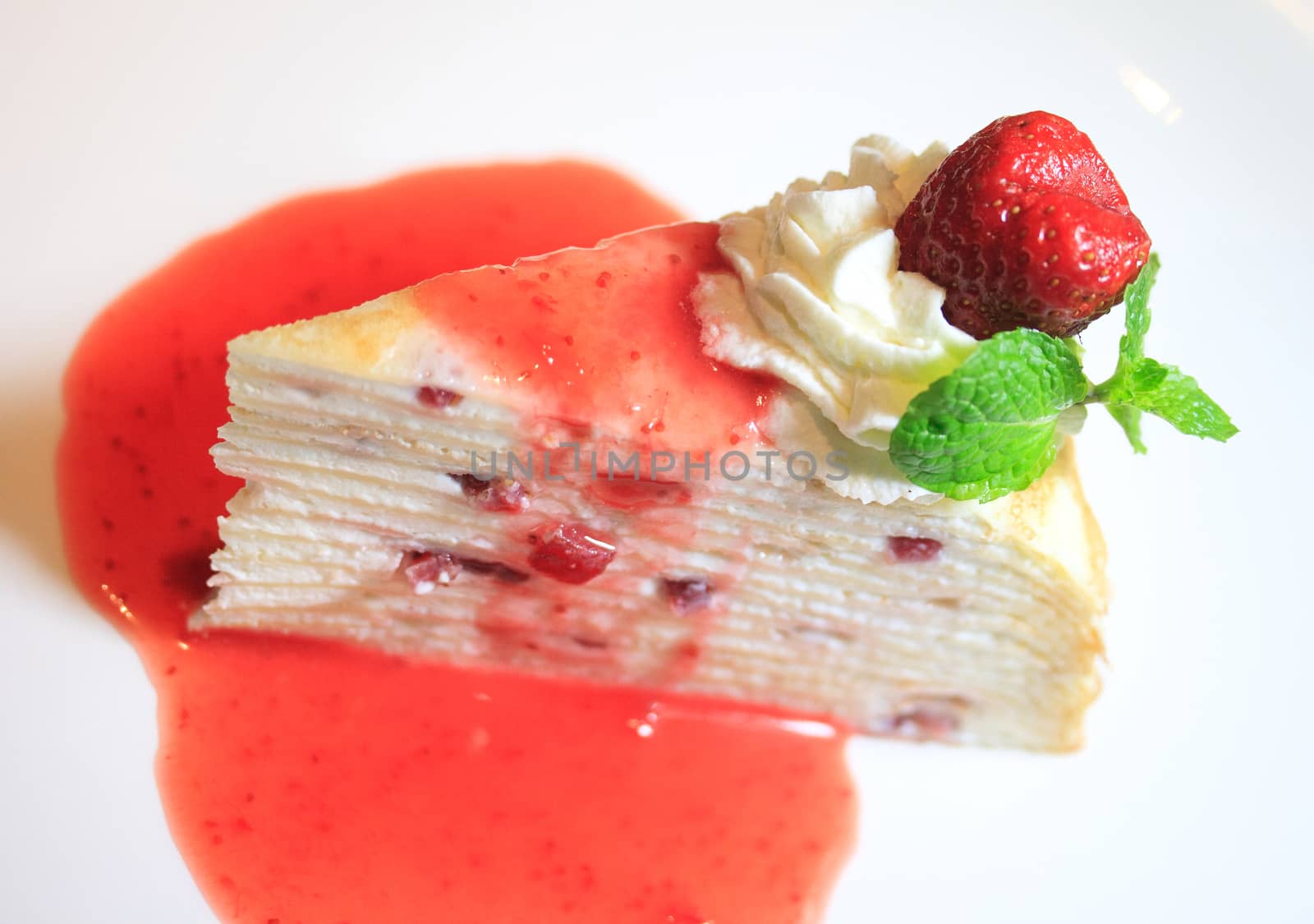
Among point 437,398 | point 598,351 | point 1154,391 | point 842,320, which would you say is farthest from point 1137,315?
point 437,398

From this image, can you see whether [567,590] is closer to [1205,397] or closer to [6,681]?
Answer: [6,681]

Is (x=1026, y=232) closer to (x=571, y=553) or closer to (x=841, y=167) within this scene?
(x=571, y=553)

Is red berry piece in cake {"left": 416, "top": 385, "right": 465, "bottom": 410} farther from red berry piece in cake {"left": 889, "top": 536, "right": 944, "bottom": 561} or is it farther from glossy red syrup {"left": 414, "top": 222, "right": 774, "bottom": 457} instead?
red berry piece in cake {"left": 889, "top": 536, "right": 944, "bottom": 561}

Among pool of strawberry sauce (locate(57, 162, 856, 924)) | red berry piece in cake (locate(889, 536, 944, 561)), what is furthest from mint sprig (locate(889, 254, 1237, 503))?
pool of strawberry sauce (locate(57, 162, 856, 924))

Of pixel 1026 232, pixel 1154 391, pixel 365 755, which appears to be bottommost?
pixel 365 755

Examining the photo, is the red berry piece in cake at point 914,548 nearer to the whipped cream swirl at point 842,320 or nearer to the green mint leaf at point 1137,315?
the whipped cream swirl at point 842,320
